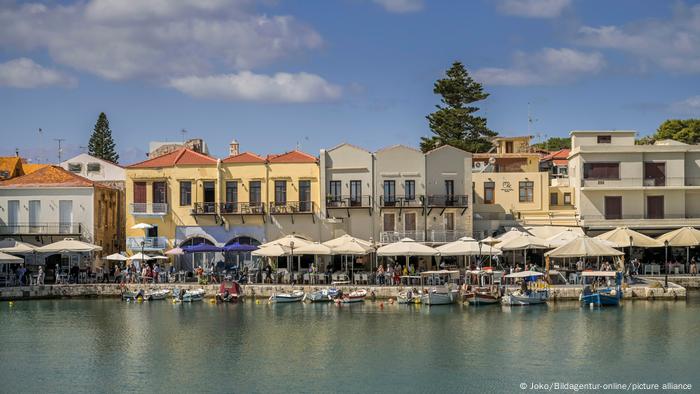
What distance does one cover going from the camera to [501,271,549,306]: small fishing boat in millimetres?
49094

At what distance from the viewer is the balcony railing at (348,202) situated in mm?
60750

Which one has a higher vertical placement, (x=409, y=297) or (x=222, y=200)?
(x=222, y=200)

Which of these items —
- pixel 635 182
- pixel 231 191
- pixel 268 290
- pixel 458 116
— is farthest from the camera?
pixel 458 116

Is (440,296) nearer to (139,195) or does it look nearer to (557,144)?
(139,195)

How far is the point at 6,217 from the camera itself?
62.7 meters

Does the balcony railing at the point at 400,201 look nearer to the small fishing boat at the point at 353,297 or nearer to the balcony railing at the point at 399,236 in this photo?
the balcony railing at the point at 399,236

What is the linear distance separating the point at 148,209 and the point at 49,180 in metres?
7.42

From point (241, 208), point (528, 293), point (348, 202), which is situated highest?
point (348, 202)

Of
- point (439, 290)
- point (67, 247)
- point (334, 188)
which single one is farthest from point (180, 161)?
point (439, 290)

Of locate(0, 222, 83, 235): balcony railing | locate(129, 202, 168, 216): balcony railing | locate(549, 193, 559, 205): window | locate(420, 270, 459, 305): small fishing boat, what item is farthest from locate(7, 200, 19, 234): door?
locate(549, 193, 559, 205): window

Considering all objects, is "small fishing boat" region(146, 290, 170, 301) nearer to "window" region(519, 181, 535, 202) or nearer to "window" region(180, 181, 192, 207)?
"window" region(180, 181, 192, 207)

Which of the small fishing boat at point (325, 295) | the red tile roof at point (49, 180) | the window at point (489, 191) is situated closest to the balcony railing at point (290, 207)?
the small fishing boat at point (325, 295)

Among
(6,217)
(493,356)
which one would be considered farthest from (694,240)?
(6,217)

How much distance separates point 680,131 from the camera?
93.8 metres
